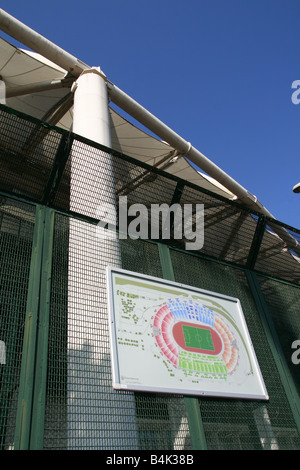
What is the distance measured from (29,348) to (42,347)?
0.09m

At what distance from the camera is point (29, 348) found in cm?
264

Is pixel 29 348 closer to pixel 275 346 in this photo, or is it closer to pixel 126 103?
pixel 275 346

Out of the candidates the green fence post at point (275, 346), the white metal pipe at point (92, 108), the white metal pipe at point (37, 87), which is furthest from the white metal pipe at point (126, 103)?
the green fence post at point (275, 346)

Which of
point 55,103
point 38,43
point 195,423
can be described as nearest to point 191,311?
point 195,423

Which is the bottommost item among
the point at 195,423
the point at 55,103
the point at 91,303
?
the point at 195,423

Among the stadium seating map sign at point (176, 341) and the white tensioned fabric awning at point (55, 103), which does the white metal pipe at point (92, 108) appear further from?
the stadium seating map sign at point (176, 341)

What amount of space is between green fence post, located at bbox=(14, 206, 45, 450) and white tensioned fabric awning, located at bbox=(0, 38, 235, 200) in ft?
25.5

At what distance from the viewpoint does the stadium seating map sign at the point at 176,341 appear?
300cm

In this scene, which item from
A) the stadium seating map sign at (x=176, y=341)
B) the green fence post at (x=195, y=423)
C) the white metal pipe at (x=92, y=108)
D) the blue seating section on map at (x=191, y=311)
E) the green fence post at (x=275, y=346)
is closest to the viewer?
the green fence post at (x=195, y=423)

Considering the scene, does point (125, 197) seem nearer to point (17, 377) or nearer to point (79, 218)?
point (79, 218)

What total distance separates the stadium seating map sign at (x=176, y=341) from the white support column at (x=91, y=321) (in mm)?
104
